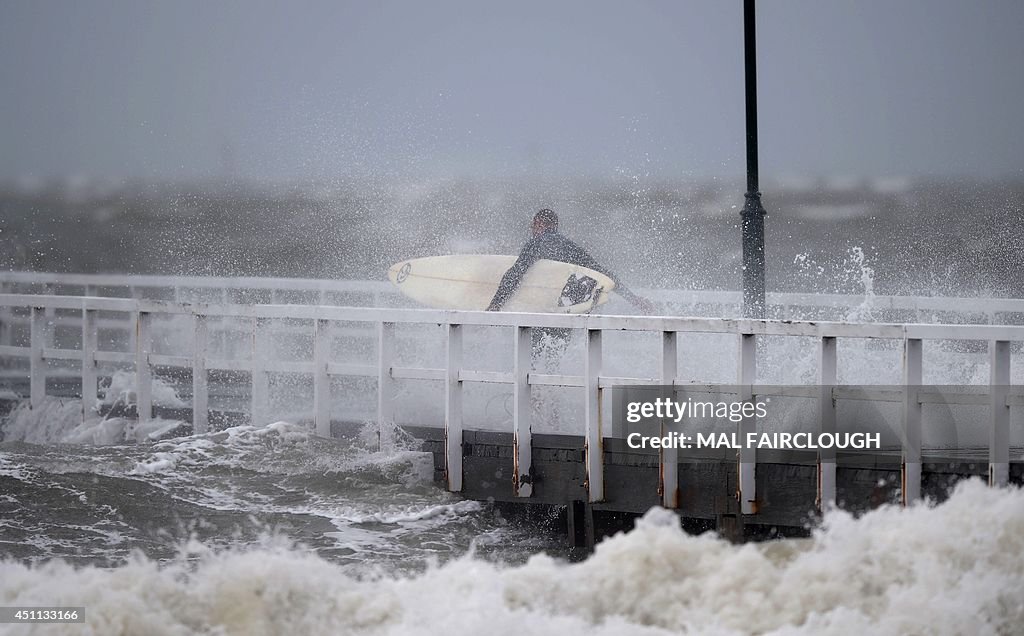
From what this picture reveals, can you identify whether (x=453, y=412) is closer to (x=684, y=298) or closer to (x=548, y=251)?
(x=548, y=251)

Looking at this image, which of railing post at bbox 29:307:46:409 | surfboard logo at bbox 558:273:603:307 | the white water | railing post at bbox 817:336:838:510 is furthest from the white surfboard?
the white water

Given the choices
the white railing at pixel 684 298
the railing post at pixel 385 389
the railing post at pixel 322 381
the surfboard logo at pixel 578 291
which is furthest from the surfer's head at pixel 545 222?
the railing post at pixel 385 389

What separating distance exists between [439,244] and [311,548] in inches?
2130

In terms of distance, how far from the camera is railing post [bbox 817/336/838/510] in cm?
953

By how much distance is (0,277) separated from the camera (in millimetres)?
24094

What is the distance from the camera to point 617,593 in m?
7.71

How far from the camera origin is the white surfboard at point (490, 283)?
53.4ft

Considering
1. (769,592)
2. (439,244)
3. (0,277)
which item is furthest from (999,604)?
(439,244)

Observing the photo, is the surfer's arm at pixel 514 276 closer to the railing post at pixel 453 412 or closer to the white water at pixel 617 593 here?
the railing post at pixel 453 412

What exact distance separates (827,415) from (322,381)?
4913mm

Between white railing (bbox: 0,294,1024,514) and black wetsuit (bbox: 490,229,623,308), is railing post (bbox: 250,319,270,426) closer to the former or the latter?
white railing (bbox: 0,294,1024,514)

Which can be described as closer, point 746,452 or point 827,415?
point 827,415

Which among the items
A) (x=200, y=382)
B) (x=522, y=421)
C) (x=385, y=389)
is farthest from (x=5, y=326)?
(x=522, y=421)

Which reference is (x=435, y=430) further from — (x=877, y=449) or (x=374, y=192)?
(x=374, y=192)
